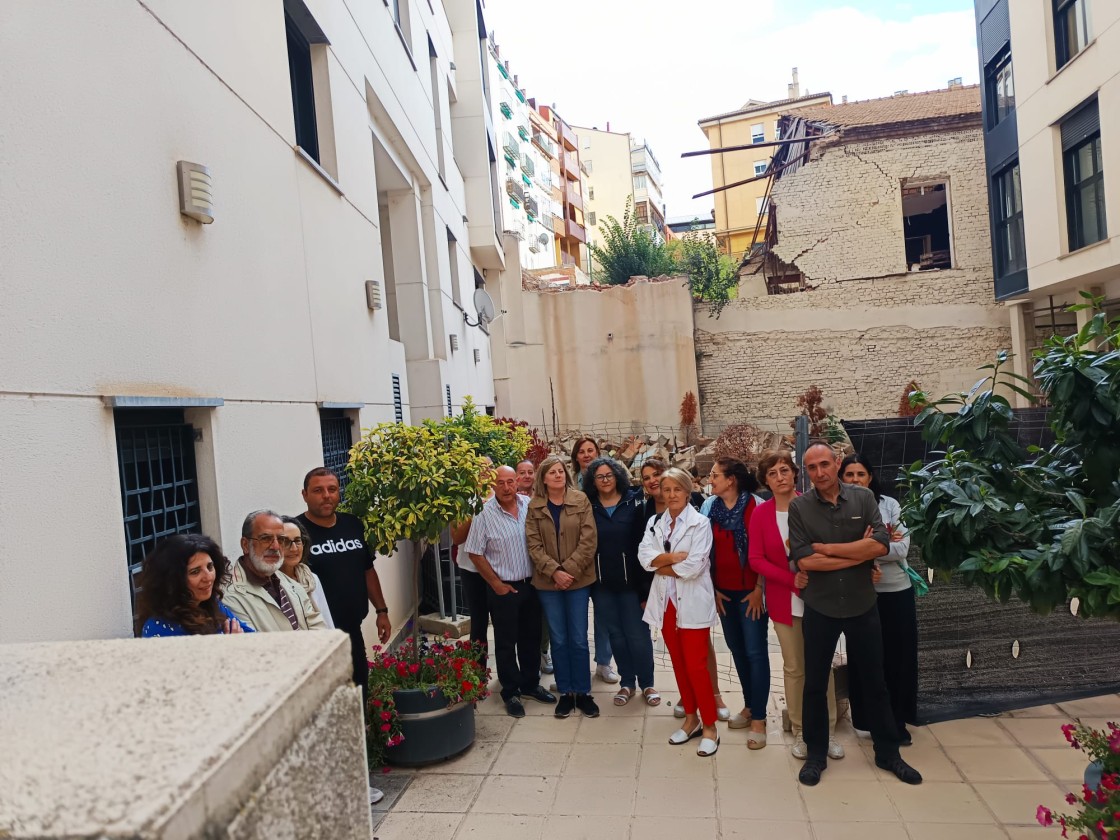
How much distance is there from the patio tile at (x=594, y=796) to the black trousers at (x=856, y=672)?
3.67ft

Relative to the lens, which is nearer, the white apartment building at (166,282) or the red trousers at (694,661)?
the white apartment building at (166,282)

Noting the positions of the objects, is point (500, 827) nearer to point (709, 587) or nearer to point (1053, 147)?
point (709, 587)

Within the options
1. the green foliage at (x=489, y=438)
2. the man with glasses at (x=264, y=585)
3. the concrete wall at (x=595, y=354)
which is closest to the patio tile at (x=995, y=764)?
the man with glasses at (x=264, y=585)

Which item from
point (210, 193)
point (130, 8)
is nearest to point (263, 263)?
point (210, 193)

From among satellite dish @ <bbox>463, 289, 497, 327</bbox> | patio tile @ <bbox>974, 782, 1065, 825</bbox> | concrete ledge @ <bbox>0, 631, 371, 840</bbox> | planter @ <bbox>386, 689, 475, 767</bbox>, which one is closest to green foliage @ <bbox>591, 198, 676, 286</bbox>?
satellite dish @ <bbox>463, 289, 497, 327</bbox>

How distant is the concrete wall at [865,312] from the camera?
62.9 feet

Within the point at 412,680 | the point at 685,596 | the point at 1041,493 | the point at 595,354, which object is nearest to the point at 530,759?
the point at 412,680

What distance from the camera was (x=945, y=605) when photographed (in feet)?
17.0

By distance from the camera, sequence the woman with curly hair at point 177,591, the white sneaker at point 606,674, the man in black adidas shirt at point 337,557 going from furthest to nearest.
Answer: the white sneaker at point 606,674
the man in black adidas shirt at point 337,557
the woman with curly hair at point 177,591

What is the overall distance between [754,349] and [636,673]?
49.4 feet

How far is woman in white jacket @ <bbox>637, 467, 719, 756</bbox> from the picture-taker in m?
4.98

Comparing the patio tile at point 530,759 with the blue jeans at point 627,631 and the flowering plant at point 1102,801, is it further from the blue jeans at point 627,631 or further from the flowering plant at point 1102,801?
the flowering plant at point 1102,801

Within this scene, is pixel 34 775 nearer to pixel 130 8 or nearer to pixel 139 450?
pixel 139 450

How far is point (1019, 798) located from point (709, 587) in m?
1.97
